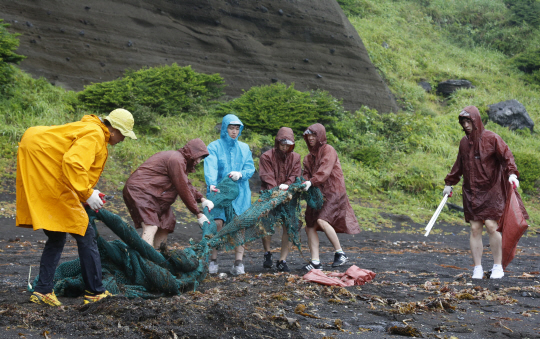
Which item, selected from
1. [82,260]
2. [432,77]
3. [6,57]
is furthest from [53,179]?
[432,77]

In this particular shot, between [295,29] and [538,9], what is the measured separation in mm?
20355

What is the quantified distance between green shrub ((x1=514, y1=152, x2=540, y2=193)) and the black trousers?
1618 cm

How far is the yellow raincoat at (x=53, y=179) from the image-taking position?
378cm

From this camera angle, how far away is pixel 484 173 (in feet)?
19.5

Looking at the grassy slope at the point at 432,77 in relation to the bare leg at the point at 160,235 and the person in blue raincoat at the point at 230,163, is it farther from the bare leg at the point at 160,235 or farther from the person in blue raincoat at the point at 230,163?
the bare leg at the point at 160,235

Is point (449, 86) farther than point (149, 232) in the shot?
Yes

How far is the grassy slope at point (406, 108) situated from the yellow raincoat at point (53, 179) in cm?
568

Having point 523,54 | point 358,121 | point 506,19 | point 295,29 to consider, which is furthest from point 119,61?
point 506,19

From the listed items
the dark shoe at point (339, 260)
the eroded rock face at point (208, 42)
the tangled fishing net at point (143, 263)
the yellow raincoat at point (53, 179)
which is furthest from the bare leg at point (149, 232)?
the eroded rock face at point (208, 42)

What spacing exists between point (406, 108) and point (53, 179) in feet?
61.2

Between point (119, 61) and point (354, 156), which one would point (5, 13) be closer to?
point (119, 61)

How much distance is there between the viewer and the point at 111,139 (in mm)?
4301

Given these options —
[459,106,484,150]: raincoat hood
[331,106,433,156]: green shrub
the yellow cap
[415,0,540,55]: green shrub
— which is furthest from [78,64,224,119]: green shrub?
[415,0,540,55]: green shrub

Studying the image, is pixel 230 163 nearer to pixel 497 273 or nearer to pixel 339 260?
pixel 339 260
